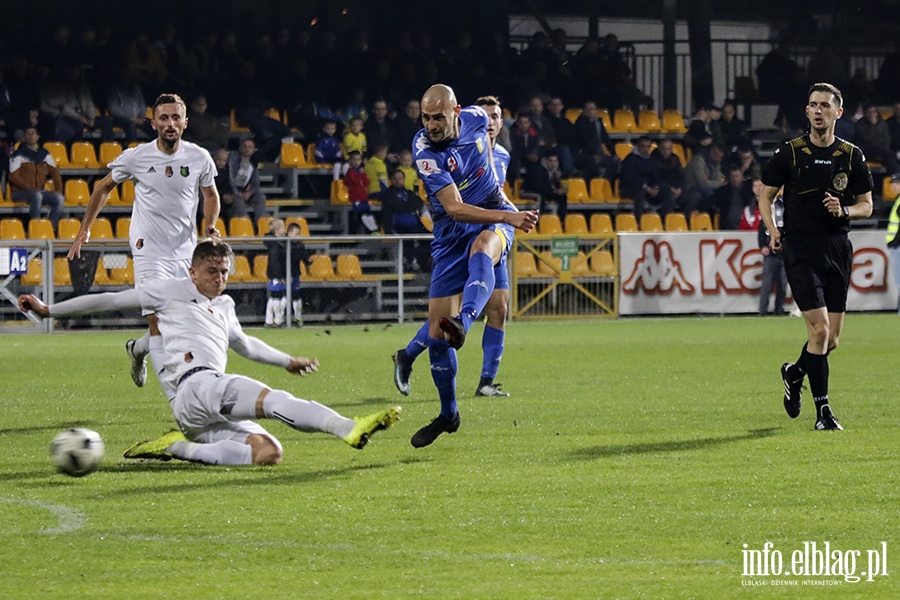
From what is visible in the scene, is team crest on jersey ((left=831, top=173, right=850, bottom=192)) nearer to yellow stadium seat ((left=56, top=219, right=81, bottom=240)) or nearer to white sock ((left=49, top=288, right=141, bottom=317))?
white sock ((left=49, top=288, right=141, bottom=317))

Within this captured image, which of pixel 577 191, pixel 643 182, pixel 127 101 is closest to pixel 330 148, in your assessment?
pixel 127 101

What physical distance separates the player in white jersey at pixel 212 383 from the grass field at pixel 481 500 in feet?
0.57

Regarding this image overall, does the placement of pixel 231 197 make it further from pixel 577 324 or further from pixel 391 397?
pixel 391 397

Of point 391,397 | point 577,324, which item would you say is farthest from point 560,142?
point 391,397

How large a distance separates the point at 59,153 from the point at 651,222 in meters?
10.1

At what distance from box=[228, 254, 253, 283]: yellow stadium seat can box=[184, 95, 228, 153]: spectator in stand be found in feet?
10.7

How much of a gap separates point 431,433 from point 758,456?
1857mm

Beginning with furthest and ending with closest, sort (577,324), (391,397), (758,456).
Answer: (577,324) → (391,397) → (758,456)

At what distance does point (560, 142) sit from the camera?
2758cm

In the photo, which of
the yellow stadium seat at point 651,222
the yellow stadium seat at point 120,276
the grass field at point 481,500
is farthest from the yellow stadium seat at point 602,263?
the grass field at point 481,500

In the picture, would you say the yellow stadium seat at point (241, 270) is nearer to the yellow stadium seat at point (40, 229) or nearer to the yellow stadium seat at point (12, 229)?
the yellow stadium seat at point (40, 229)

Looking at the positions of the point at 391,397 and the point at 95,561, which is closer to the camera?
the point at 95,561

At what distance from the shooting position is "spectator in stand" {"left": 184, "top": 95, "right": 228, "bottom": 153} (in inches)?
984

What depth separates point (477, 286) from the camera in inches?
346
